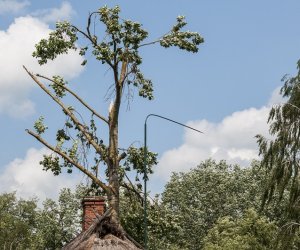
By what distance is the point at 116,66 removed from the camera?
918 inches

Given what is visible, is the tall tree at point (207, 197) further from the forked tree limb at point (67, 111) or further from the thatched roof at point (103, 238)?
the thatched roof at point (103, 238)

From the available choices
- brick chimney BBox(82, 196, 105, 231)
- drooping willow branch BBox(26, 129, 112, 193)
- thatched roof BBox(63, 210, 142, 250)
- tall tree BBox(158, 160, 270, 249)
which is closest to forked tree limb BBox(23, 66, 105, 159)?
drooping willow branch BBox(26, 129, 112, 193)

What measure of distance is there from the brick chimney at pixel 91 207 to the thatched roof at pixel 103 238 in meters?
1.47

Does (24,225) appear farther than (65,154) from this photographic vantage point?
Yes

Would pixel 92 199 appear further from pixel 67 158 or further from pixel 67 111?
pixel 67 111

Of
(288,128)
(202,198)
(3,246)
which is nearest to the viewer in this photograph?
(288,128)

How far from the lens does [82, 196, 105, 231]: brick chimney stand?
19.1 m

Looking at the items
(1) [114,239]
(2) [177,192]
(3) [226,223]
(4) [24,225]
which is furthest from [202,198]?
(1) [114,239]

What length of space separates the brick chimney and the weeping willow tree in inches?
211

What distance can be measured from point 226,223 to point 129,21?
92.9ft

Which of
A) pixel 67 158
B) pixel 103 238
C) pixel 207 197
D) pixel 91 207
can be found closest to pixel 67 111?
pixel 67 158

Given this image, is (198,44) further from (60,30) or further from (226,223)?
(226,223)

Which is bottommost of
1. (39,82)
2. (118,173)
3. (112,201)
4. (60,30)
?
(112,201)

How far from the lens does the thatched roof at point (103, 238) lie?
16.7m
